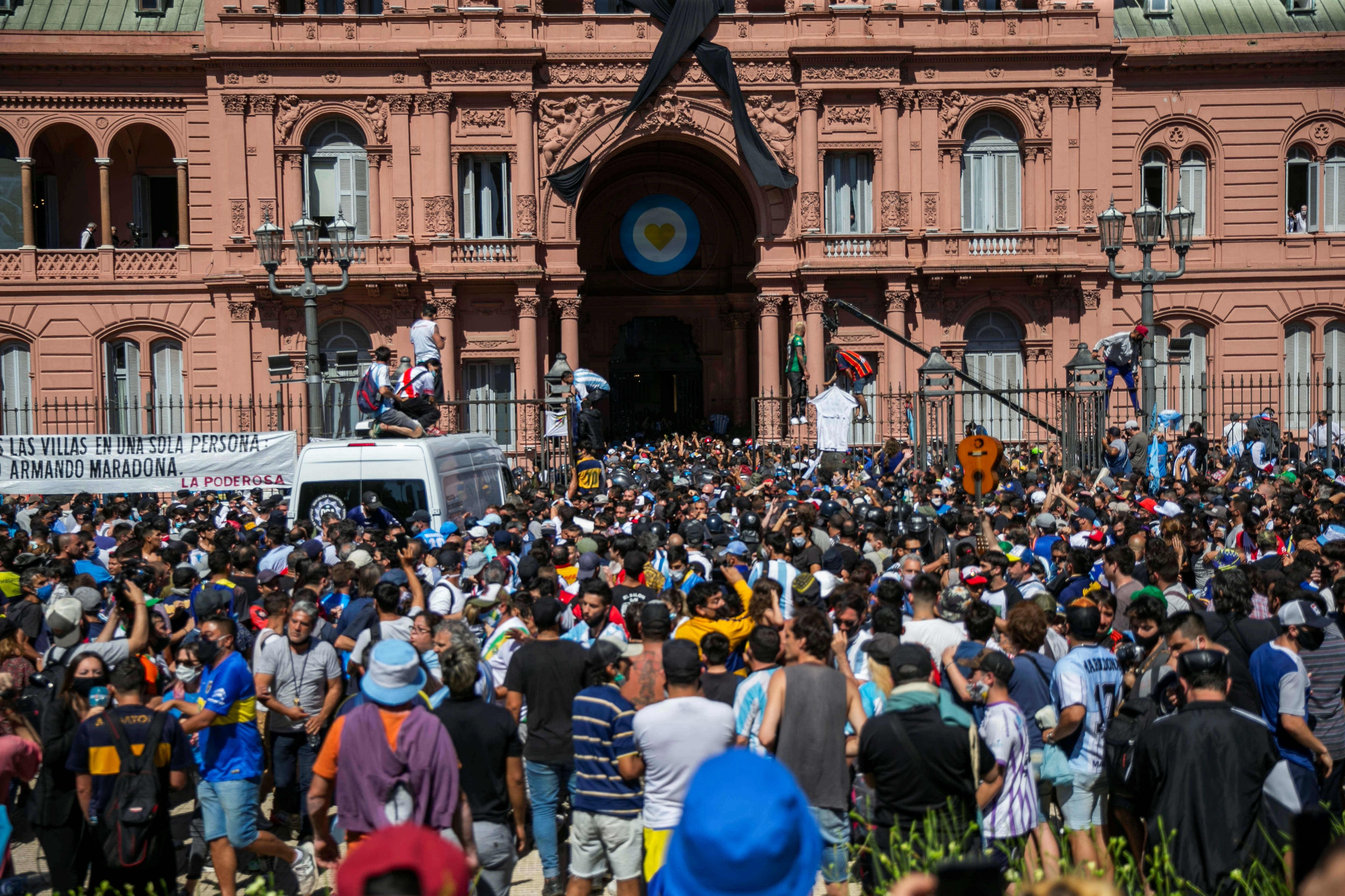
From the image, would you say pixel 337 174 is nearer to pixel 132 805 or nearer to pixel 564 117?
pixel 564 117

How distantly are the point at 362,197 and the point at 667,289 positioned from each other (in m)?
9.29

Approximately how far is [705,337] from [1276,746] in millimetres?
31481

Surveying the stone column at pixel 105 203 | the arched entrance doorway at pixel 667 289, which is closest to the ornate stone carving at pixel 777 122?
the arched entrance doorway at pixel 667 289

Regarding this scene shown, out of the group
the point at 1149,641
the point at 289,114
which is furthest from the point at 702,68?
the point at 1149,641

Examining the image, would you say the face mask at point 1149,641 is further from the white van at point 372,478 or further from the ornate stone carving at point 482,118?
the ornate stone carving at point 482,118

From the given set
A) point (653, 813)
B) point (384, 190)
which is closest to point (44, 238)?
point (384, 190)

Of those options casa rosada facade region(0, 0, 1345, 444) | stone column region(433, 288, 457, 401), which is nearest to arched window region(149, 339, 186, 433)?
casa rosada facade region(0, 0, 1345, 444)

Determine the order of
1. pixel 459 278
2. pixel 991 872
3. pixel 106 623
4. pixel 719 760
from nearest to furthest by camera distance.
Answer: pixel 991 872 → pixel 719 760 → pixel 106 623 → pixel 459 278

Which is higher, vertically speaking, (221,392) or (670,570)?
(221,392)

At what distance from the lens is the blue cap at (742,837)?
3646 millimetres

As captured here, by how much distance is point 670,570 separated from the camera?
12312mm

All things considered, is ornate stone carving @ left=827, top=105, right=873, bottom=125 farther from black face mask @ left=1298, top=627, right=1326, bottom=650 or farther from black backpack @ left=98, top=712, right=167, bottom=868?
black backpack @ left=98, top=712, right=167, bottom=868

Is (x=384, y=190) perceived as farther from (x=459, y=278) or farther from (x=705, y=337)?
(x=705, y=337)

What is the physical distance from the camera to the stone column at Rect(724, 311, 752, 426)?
36875mm
